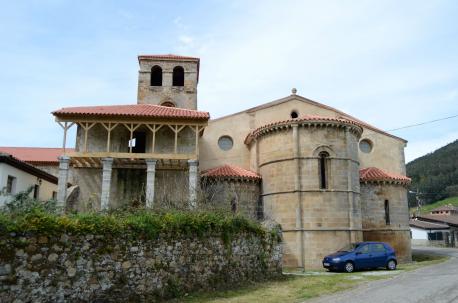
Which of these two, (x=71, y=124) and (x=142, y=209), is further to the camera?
(x=71, y=124)

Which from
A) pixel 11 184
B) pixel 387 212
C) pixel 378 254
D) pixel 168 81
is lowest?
pixel 378 254

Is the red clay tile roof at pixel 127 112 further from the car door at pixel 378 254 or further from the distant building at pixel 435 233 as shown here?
the distant building at pixel 435 233

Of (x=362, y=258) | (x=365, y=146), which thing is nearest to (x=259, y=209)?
(x=362, y=258)

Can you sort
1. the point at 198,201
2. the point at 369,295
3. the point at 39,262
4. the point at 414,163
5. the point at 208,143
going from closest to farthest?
the point at 39,262, the point at 369,295, the point at 198,201, the point at 208,143, the point at 414,163

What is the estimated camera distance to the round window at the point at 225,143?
26.6 metres

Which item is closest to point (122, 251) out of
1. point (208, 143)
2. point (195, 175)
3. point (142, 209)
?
point (142, 209)

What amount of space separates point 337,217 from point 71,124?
14237 mm

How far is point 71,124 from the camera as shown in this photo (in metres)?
20.6

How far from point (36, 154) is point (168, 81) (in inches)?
522

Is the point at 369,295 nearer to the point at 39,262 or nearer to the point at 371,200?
the point at 39,262

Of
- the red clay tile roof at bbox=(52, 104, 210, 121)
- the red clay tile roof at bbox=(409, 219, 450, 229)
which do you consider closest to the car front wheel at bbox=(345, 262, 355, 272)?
the red clay tile roof at bbox=(52, 104, 210, 121)

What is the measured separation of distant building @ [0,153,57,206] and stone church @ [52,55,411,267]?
79.9 inches

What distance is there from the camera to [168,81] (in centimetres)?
2852

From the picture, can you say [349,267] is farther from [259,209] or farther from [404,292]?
[259,209]
